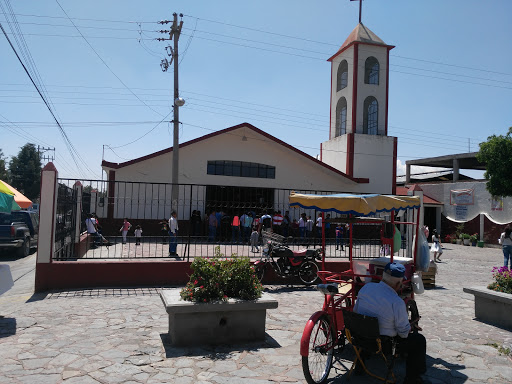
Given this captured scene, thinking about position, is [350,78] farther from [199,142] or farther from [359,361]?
[359,361]

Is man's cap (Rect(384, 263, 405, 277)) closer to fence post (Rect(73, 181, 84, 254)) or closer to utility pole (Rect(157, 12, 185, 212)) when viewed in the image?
fence post (Rect(73, 181, 84, 254))

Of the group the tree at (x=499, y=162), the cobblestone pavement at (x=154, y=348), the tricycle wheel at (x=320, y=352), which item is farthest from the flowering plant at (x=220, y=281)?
the tree at (x=499, y=162)

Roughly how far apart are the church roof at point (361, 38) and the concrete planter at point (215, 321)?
26285 mm

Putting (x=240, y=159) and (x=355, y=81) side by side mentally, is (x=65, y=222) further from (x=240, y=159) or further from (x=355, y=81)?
(x=355, y=81)

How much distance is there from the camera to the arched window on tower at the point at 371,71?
29422 millimetres

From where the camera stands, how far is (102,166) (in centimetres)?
2253

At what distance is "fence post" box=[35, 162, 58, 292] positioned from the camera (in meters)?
8.65

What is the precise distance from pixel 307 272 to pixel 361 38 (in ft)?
76.0

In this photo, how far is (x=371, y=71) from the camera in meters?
29.8

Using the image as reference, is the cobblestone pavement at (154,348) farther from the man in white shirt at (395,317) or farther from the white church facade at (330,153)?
the white church facade at (330,153)

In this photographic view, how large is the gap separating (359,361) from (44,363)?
3604mm

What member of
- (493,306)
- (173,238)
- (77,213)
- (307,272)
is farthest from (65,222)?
(493,306)

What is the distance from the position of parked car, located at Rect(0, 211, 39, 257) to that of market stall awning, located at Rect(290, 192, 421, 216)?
11.8 meters

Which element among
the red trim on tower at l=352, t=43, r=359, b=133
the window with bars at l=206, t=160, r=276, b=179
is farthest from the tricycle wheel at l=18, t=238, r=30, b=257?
the red trim on tower at l=352, t=43, r=359, b=133
